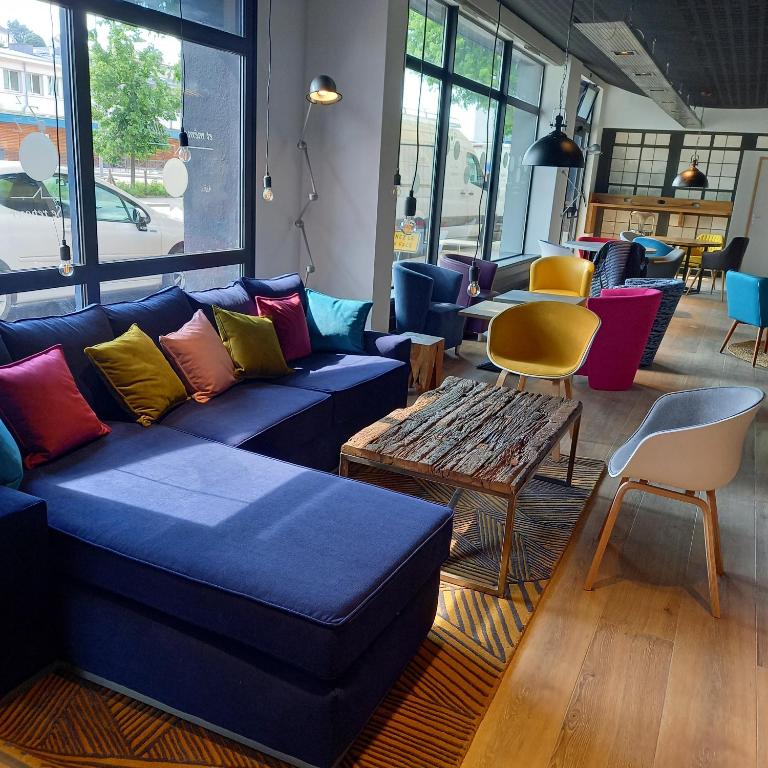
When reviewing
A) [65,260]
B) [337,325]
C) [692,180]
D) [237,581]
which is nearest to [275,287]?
[337,325]

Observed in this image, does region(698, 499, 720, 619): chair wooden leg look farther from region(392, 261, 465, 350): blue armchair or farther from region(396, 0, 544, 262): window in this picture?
region(396, 0, 544, 262): window

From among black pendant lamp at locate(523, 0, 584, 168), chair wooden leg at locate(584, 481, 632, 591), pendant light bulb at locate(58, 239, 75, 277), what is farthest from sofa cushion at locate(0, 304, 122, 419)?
black pendant lamp at locate(523, 0, 584, 168)

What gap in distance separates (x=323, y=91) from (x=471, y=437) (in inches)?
98.8

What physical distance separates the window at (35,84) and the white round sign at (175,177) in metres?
0.83

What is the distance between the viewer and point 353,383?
399 centimetres

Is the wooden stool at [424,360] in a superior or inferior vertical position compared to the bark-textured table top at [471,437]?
inferior

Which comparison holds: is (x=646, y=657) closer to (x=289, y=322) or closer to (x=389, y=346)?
(x=389, y=346)

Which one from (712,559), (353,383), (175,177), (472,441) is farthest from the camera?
(175,177)

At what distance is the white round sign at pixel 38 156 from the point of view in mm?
3327

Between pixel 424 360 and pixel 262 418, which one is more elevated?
pixel 262 418

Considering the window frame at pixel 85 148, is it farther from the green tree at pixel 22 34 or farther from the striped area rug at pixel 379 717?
the striped area rug at pixel 379 717

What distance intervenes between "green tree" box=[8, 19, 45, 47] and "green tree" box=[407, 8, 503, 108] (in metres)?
3.41

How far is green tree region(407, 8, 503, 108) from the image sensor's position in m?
6.42

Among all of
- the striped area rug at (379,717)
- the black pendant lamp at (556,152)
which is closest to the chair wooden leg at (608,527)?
the striped area rug at (379,717)
